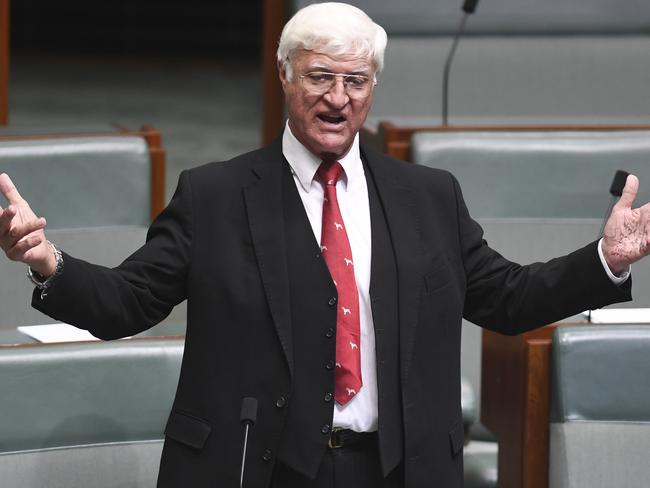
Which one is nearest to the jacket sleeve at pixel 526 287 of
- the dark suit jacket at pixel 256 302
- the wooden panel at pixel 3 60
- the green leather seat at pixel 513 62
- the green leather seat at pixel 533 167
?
the dark suit jacket at pixel 256 302

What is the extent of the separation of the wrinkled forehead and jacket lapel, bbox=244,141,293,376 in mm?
69

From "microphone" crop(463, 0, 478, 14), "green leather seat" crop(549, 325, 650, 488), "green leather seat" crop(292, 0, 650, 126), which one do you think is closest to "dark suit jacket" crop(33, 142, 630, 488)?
"green leather seat" crop(549, 325, 650, 488)

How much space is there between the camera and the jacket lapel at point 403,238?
804mm

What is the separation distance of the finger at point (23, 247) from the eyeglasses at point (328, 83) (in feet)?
0.66

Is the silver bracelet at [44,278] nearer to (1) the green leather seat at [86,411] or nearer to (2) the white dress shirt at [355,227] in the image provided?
(2) the white dress shirt at [355,227]

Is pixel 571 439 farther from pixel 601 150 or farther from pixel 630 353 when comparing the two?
pixel 601 150

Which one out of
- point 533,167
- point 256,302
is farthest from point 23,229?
point 533,167

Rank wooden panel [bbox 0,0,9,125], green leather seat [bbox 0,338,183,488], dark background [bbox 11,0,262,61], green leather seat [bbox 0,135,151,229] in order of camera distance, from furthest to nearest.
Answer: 1. dark background [bbox 11,0,262,61]
2. wooden panel [bbox 0,0,9,125]
3. green leather seat [bbox 0,135,151,229]
4. green leather seat [bbox 0,338,183,488]

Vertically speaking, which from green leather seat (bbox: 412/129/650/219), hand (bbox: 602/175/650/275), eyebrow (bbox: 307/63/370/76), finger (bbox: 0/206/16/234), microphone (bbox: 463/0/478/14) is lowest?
green leather seat (bbox: 412/129/650/219)

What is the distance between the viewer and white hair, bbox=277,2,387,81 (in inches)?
31.5

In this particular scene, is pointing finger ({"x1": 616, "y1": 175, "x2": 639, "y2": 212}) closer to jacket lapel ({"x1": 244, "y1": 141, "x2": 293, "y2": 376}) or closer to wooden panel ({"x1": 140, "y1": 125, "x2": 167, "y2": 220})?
jacket lapel ({"x1": 244, "y1": 141, "x2": 293, "y2": 376})

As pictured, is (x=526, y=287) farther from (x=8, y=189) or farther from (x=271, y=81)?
(x=271, y=81)

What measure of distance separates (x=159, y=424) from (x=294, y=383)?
321 millimetres

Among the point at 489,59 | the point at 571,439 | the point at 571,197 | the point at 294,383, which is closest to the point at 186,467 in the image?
the point at 294,383
